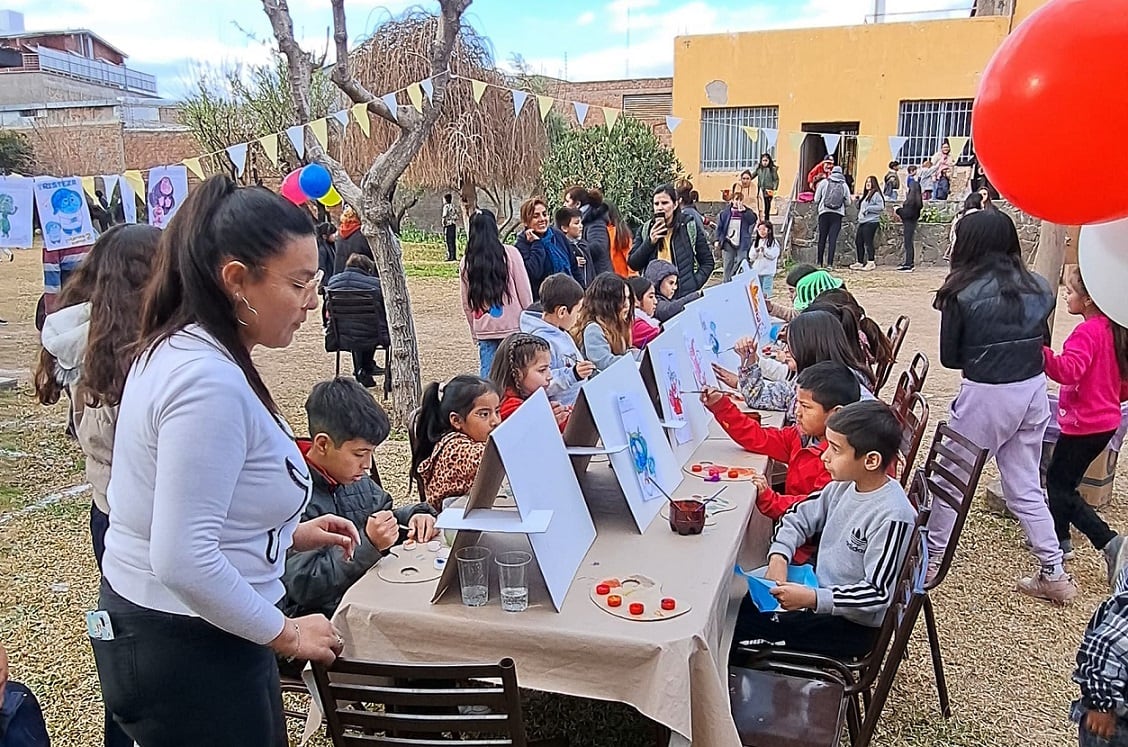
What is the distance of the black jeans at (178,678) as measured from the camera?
56.7 inches

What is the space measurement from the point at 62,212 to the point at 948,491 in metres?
6.59

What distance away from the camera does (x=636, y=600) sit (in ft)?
6.72

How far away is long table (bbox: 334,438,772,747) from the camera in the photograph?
1891 millimetres

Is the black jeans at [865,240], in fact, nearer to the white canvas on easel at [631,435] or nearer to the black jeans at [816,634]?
the white canvas on easel at [631,435]

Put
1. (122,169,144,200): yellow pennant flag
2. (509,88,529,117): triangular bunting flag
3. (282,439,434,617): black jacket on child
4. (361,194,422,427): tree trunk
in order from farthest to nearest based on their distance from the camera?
1. (509,88,529,117): triangular bunting flag
2. (122,169,144,200): yellow pennant flag
3. (361,194,422,427): tree trunk
4. (282,439,434,617): black jacket on child

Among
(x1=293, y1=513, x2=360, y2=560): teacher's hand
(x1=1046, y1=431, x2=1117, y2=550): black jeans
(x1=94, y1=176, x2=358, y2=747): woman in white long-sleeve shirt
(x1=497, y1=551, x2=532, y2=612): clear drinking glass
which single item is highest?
(x1=94, y1=176, x2=358, y2=747): woman in white long-sleeve shirt

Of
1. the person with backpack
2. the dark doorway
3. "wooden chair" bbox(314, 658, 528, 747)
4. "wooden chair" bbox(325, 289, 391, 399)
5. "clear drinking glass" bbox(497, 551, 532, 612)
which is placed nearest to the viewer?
"wooden chair" bbox(314, 658, 528, 747)

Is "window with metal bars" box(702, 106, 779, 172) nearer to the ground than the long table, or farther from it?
farther from it

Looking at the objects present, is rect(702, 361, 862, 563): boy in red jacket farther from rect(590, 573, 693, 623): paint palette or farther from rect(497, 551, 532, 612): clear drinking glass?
rect(497, 551, 532, 612): clear drinking glass

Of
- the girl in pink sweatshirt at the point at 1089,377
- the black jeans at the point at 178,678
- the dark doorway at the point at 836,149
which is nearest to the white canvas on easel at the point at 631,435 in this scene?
the black jeans at the point at 178,678

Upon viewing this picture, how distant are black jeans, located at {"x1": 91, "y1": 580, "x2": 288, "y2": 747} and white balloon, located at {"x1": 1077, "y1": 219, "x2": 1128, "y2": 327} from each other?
2060 mm

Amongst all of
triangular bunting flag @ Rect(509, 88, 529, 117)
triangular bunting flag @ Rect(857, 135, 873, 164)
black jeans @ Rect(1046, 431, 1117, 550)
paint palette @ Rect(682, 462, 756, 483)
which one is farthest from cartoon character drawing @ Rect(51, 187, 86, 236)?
triangular bunting flag @ Rect(857, 135, 873, 164)

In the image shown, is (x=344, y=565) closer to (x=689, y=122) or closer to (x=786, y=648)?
(x=786, y=648)

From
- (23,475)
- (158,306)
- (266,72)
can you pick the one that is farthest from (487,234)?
(266,72)
